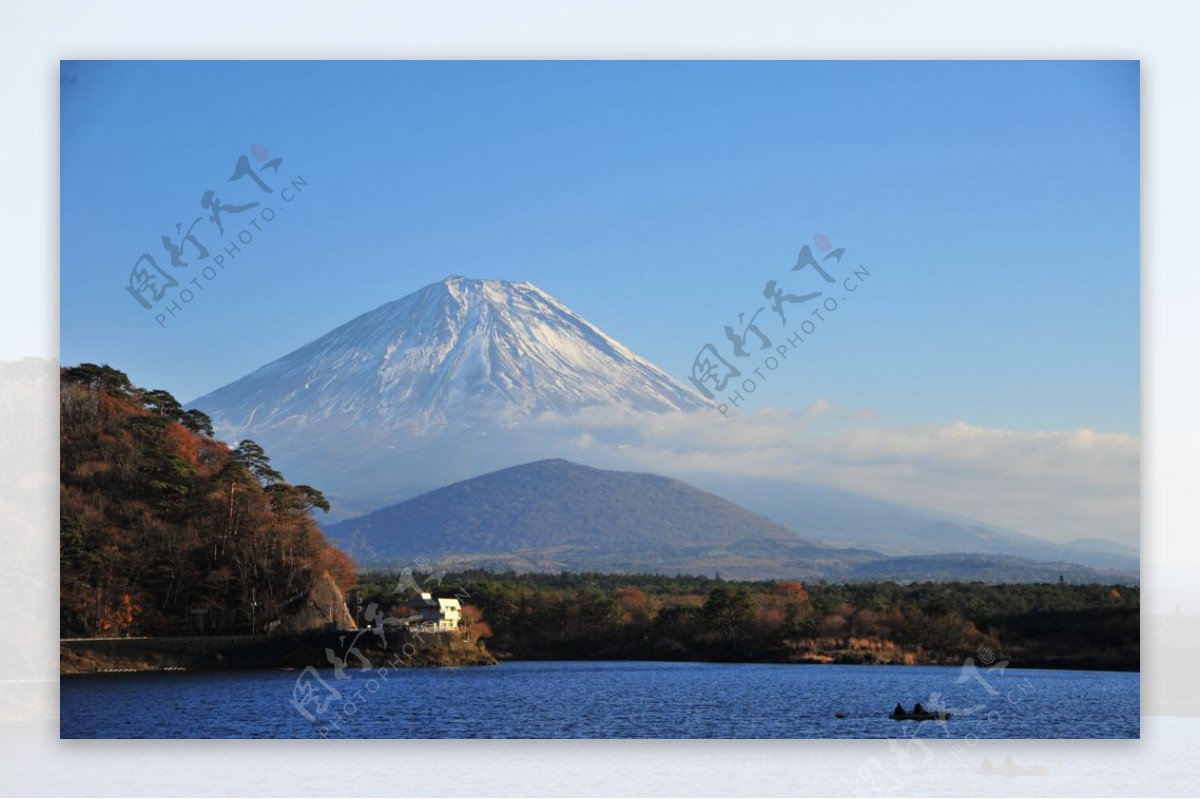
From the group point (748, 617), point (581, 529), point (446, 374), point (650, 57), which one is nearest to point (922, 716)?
point (650, 57)

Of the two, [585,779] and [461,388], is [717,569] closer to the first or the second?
[461,388]

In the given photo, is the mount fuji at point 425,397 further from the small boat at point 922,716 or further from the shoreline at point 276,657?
the small boat at point 922,716

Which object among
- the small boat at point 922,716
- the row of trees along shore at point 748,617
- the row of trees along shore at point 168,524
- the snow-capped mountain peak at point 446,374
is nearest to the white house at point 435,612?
the row of trees along shore at point 748,617

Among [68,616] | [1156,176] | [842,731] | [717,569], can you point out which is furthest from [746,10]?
[717,569]

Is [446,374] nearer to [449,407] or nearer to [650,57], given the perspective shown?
[449,407]

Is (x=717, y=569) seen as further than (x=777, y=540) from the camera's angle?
Yes

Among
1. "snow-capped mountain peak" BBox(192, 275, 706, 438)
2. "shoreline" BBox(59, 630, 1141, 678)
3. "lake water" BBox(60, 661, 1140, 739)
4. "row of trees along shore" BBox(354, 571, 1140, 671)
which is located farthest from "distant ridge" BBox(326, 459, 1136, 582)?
"lake water" BBox(60, 661, 1140, 739)
